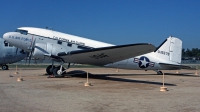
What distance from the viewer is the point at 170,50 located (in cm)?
2212

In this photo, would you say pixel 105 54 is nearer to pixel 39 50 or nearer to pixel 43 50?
pixel 43 50

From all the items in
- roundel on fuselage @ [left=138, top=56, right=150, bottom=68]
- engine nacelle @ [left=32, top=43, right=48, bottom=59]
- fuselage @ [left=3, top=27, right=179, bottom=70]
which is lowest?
roundel on fuselage @ [left=138, top=56, right=150, bottom=68]

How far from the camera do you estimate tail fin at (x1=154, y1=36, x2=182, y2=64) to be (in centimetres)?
2189

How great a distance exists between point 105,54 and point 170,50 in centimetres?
812

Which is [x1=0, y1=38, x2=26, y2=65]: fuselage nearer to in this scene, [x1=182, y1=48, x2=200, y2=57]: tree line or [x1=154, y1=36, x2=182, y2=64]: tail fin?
[x1=154, y1=36, x2=182, y2=64]: tail fin

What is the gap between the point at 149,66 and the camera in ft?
68.6

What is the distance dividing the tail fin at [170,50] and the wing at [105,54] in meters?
5.81

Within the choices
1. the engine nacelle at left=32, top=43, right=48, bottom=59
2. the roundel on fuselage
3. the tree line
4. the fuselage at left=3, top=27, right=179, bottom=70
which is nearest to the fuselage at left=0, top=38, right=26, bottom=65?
the fuselage at left=3, top=27, right=179, bottom=70

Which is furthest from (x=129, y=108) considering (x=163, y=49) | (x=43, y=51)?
(x=163, y=49)

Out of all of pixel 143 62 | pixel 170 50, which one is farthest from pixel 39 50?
pixel 170 50

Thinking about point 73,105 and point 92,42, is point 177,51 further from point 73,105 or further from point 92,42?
point 73,105

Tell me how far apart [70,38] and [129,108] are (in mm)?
12309

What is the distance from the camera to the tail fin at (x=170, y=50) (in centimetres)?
2189

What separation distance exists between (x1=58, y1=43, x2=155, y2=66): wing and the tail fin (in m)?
5.81
